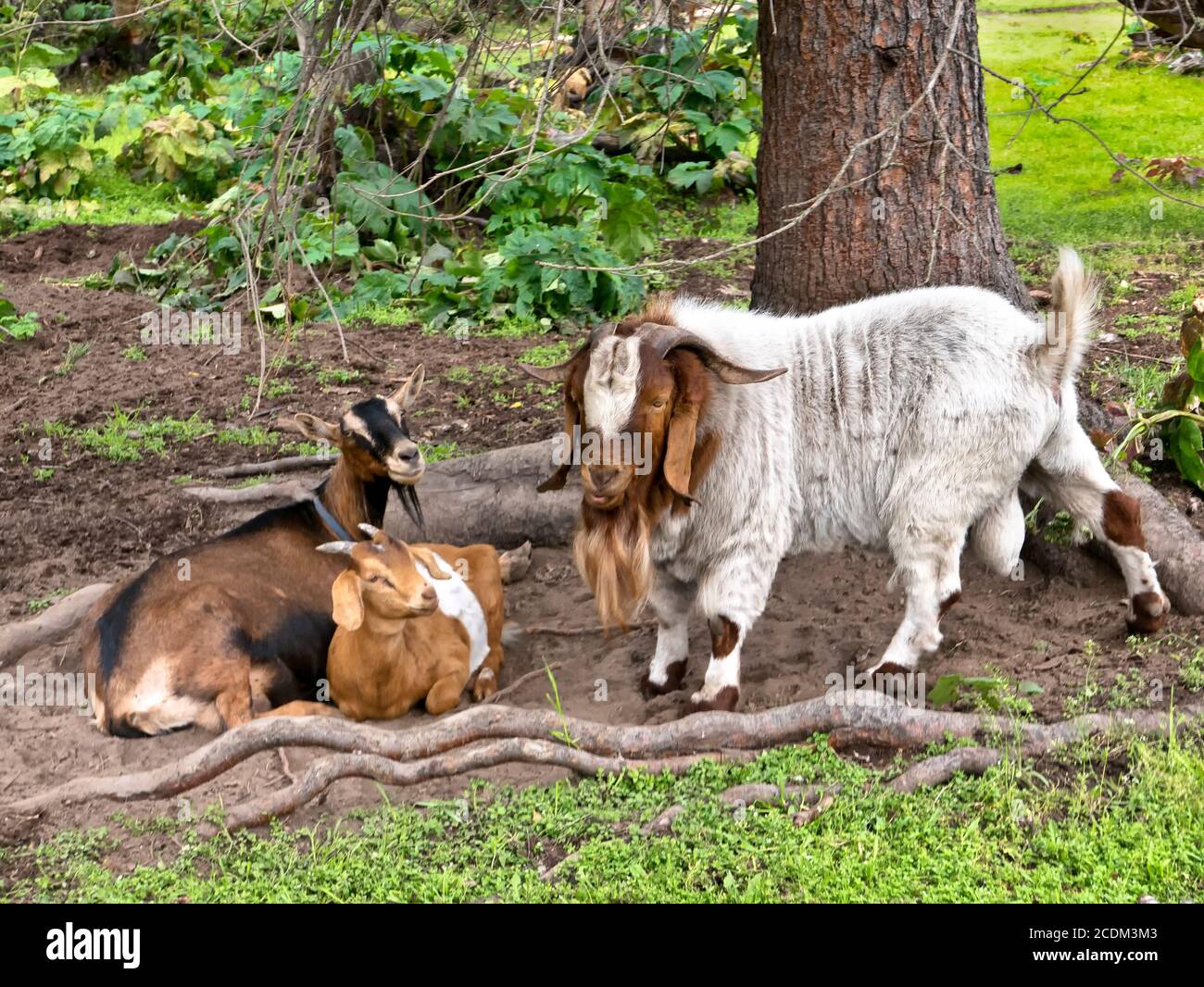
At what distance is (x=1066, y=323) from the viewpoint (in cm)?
453

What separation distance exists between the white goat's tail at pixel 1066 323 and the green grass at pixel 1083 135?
3.99 m

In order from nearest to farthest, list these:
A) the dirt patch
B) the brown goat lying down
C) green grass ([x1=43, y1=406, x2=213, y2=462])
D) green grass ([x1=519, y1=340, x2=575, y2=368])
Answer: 1. the brown goat lying down
2. the dirt patch
3. green grass ([x1=43, y1=406, x2=213, y2=462])
4. green grass ([x1=519, y1=340, x2=575, y2=368])

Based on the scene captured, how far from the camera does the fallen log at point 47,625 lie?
5.32m

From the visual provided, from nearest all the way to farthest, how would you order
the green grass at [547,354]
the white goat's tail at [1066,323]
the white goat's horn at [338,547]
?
the white goat's tail at [1066,323] → the white goat's horn at [338,547] → the green grass at [547,354]

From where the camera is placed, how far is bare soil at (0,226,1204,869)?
174 inches

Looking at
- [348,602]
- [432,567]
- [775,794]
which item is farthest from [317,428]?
[775,794]

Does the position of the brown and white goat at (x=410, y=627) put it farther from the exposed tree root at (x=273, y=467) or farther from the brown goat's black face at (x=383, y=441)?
the exposed tree root at (x=273, y=467)

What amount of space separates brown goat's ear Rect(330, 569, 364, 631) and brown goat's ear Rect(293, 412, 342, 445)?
1.00 m

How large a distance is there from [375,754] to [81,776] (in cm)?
102

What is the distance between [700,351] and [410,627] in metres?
1.59

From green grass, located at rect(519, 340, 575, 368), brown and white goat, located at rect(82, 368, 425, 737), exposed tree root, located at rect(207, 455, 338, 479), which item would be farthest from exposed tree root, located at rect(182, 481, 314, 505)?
green grass, located at rect(519, 340, 575, 368)
